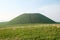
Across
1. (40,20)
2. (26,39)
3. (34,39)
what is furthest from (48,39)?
(40,20)

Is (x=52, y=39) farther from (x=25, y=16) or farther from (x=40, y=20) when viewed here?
(x=25, y=16)

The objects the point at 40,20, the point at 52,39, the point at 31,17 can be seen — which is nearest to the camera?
the point at 52,39

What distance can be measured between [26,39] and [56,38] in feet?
18.8

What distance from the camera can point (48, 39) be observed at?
989 inches

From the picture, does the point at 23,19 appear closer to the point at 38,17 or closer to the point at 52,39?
the point at 38,17

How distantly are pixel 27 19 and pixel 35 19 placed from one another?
27.8 feet

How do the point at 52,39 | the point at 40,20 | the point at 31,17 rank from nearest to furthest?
1. the point at 52,39
2. the point at 40,20
3. the point at 31,17

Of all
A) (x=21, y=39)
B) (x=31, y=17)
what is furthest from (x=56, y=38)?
(x=31, y=17)

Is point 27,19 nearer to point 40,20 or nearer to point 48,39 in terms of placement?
point 40,20

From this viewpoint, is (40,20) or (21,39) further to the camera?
(40,20)

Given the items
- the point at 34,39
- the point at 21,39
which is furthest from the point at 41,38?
the point at 21,39

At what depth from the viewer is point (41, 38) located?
26297mm

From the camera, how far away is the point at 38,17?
412 ft

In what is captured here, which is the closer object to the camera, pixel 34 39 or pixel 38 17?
pixel 34 39
